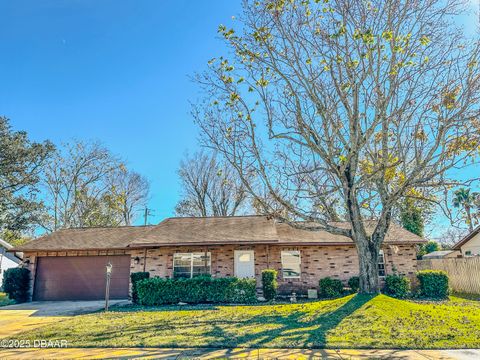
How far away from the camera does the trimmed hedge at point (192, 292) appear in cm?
1238

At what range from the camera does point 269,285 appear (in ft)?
42.3

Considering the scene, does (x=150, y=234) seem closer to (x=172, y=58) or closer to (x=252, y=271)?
(x=252, y=271)

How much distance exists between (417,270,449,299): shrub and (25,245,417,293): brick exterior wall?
3.87 feet

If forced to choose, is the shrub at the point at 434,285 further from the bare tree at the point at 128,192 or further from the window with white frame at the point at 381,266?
the bare tree at the point at 128,192

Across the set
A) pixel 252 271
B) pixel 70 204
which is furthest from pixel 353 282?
pixel 70 204

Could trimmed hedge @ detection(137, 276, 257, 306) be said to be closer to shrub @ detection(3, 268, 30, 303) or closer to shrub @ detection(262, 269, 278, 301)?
shrub @ detection(262, 269, 278, 301)

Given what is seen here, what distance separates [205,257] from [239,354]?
9.38m

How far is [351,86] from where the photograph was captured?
952 centimetres

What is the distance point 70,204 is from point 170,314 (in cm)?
2141

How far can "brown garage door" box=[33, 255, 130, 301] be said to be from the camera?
1515 centimetres

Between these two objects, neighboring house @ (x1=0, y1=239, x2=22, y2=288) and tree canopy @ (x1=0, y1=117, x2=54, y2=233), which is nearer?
neighboring house @ (x1=0, y1=239, x2=22, y2=288)

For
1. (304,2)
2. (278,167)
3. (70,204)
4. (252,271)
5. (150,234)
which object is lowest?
(252,271)

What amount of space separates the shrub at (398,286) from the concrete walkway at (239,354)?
8.47 m

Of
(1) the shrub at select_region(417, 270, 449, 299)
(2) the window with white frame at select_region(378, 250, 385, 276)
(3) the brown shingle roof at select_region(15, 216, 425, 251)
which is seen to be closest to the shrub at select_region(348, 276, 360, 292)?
(3) the brown shingle roof at select_region(15, 216, 425, 251)
